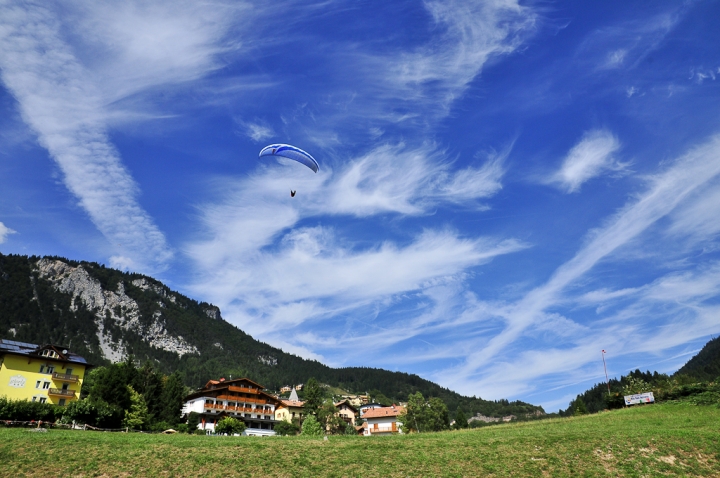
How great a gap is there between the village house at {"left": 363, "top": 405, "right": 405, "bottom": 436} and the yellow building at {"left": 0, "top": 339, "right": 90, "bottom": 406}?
64.5 meters

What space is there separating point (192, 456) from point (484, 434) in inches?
982

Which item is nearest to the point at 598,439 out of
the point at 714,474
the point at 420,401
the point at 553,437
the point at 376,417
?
the point at 553,437

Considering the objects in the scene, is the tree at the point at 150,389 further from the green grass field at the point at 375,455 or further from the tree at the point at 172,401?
the green grass field at the point at 375,455

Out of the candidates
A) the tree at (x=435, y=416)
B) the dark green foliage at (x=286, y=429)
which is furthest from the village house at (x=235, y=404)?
the tree at (x=435, y=416)

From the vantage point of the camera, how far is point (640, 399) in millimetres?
67188

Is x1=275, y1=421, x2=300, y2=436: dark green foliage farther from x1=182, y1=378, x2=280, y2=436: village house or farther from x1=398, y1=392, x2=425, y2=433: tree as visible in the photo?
x1=398, y1=392, x2=425, y2=433: tree

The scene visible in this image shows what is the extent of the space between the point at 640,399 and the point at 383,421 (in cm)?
6088

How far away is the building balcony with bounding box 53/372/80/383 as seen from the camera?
68062 millimetres

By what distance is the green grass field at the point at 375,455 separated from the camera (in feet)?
94.9

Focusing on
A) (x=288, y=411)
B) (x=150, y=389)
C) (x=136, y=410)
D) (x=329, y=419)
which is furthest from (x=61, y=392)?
(x=288, y=411)

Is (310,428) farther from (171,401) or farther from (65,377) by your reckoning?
(65,377)

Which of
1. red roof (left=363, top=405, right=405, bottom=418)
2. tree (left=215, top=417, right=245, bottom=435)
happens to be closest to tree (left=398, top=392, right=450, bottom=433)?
red roof (left=363, top=405, right=405, bottom=418)

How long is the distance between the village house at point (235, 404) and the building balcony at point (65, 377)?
29962 millimetres

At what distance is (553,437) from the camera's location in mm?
37062
